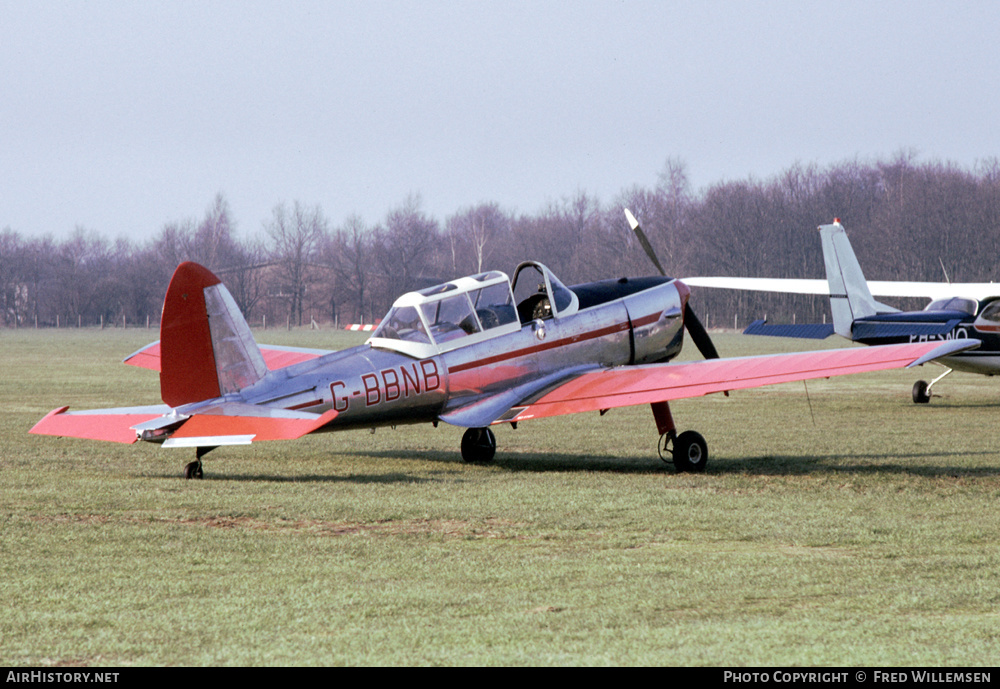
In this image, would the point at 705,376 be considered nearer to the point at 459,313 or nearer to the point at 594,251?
the point at 459,313

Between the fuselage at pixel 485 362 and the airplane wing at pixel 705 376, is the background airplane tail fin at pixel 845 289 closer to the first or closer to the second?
the fuselage at pixel 485 362

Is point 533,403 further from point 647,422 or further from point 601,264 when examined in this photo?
point 601,264

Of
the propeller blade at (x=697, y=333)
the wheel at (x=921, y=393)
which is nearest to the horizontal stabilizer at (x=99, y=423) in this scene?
the propeller blade at (x=697, y=333)

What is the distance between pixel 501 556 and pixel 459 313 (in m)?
4.64

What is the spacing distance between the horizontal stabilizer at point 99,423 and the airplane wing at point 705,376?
10.4 ft

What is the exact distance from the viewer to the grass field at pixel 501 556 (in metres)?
4.54

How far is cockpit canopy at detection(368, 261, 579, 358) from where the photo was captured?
10461 millimetres

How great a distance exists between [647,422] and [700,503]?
734cm

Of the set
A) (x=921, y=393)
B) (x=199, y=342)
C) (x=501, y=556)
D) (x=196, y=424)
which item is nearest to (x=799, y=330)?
(x=921, y=393)

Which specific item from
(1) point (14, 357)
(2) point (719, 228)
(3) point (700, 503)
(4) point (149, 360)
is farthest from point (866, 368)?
(2) point (719, 228)

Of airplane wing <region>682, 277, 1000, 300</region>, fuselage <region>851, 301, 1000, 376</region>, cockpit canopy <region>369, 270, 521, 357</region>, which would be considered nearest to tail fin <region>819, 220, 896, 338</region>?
airplane wing <region>682, 277, 1000, 300</region>
